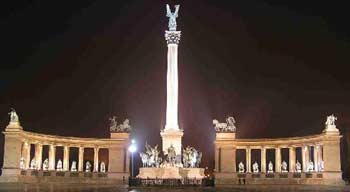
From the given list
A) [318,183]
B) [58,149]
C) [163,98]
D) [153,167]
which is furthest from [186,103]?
[318,183]

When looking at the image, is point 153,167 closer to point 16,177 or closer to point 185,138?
point 16,177

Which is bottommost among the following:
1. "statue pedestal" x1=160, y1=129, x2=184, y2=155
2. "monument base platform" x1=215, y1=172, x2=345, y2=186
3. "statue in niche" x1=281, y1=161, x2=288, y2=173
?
"monument base platform" x1=215, y1=172, x2=345, y2=186

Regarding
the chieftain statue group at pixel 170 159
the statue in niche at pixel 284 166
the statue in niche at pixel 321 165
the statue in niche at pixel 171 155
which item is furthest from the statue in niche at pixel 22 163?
the statue in niche at pixel 321 165

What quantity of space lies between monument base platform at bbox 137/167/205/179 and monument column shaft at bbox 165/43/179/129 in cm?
796

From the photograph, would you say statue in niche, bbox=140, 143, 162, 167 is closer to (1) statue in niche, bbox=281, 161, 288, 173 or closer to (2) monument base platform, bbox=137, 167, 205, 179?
(2) monument base platform, bbox=137, 167, 205, 179

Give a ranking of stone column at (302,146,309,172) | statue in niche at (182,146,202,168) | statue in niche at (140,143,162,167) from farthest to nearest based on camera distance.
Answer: stone column at (302,146,309,172) → statue in niche at (182,146,202,168) → statue in niche at (140,143,162,167)

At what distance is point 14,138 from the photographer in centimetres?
7019

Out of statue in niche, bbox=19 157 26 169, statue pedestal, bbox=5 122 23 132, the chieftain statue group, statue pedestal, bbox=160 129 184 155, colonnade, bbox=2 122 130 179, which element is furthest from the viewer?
statue pedestal, bbox=160 129 184 155

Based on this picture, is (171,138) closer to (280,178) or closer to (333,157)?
(280,178)

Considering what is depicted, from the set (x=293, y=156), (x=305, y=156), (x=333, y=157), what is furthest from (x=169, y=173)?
(x=333, y=157)

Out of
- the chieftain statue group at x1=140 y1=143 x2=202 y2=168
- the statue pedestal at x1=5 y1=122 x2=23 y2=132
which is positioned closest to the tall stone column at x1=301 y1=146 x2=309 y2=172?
the chieftain statue group at x1=140 y1=143 x2=202 y2=168

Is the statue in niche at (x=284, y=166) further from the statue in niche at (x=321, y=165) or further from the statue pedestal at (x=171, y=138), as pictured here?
the statue pedestal at (x=171, y=138)

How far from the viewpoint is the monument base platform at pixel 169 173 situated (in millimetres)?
73438

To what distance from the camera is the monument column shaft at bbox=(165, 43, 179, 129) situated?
80.1 m
